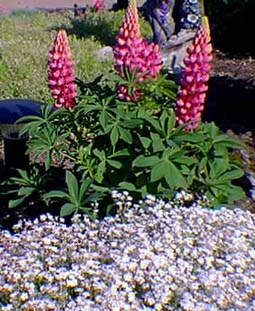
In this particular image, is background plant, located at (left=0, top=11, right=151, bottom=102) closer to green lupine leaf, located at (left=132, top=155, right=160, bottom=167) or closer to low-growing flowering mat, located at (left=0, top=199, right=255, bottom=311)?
green lupine leaf, located at (left=132, top=155, right=160, bottom=167)

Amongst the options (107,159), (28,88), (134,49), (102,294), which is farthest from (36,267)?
(28,88)

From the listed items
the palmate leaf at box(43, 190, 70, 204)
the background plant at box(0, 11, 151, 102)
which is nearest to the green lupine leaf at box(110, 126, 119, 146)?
the palmate leaf at box(43, 190, 70, 204)

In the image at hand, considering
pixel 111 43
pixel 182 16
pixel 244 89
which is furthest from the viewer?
pixel 111 43

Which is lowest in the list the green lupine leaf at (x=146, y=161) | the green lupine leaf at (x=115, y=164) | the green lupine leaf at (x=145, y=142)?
the green lupine leaf at (x=115, y=164)

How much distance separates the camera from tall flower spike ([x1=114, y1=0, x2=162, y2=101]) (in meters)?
4.57

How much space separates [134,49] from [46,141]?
612 mm

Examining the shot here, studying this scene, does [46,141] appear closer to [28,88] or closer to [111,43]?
[28,88]

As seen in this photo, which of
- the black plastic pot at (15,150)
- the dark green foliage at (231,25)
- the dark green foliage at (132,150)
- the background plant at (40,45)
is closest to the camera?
the dark green foliage at (132,150)

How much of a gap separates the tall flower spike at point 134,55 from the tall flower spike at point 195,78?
0.56 ft

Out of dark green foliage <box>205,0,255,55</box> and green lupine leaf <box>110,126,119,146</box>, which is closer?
green lupine leaf <box>110,126,119,146</box>

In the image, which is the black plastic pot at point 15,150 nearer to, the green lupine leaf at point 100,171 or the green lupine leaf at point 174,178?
the green lupine leaf at point 100,171

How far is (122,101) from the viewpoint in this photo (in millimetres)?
4664

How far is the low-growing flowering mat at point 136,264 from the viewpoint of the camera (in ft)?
10.3

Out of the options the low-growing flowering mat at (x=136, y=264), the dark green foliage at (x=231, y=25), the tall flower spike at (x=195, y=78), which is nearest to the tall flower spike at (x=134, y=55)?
the tall flower spike at (x=195, y=78)
